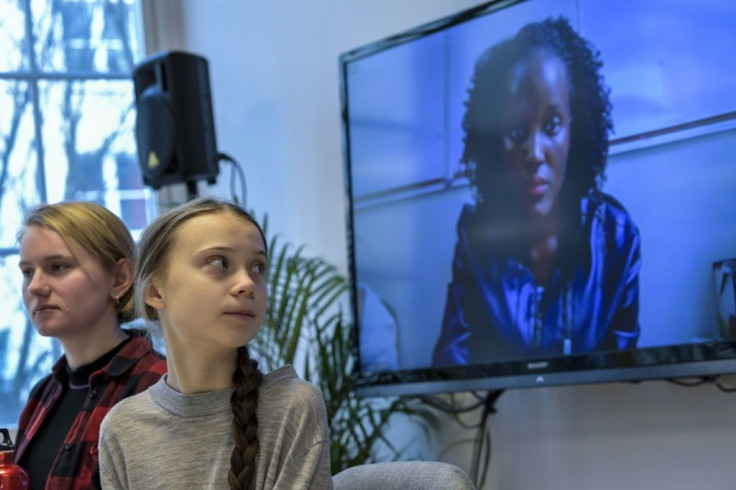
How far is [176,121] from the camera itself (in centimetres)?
371

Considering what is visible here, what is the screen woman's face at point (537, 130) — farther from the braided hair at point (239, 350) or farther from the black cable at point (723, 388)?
the braided hair at point (239, 350)

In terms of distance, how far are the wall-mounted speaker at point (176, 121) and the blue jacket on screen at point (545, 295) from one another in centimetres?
124

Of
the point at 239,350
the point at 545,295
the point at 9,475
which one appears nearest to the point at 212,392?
the point at 239,350

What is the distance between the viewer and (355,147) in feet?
10.7

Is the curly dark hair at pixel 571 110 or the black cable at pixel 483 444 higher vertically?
the curly dark hair at pixel 571 110

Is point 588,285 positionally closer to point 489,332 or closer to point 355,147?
point 489,332

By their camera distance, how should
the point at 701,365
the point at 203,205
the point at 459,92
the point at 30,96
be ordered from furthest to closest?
the point at 30,96 < the point at 459,92 < the point at 701,365 < the point at 203,205

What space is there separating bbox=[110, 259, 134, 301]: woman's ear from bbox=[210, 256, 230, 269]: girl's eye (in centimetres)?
59

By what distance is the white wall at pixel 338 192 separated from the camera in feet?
8.55

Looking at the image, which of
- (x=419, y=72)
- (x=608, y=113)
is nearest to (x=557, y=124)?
(x=608, y=113)

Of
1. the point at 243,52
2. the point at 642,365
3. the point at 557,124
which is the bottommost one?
the point at 642,365

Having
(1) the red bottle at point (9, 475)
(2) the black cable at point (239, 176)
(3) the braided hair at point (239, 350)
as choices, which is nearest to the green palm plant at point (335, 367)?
(2) the black cable at point (239, 176)

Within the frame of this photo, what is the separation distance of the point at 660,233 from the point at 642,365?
0.30 m

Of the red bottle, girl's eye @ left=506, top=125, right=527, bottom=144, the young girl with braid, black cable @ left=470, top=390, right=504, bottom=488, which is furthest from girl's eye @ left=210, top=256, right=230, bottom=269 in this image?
black cable @ left=470, top=390, right=504, bottom=488
